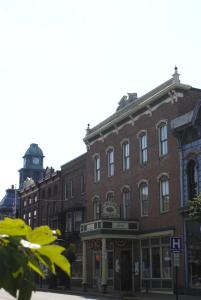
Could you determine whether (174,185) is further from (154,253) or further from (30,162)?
(30,162)

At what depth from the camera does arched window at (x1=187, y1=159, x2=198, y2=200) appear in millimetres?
29875

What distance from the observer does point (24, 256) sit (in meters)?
1.65

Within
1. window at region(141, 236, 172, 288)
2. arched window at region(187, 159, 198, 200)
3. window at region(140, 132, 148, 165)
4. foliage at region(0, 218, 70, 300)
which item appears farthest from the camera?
window at region(140, 132, 148, 165)

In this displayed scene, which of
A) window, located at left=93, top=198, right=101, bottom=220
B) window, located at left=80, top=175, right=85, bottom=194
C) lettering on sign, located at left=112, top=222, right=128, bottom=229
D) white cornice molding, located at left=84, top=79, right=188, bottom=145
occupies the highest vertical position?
white cornice molding, located at left=84, top=79, right=188, bottom=145

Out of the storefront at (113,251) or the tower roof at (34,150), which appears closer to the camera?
the storefront at (113,251)

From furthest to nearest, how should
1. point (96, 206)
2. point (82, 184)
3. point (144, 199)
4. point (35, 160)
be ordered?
point (35, 160), point (82, 184), point (96, 206), point (144, 199)

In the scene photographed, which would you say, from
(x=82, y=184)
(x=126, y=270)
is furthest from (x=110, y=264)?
(x=82, y=184)

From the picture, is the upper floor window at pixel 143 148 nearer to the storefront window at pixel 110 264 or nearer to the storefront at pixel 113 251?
the storefront at pixel 113 251

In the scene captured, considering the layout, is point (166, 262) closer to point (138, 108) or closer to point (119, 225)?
point (119, 225)

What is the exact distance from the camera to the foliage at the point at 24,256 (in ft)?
5.23

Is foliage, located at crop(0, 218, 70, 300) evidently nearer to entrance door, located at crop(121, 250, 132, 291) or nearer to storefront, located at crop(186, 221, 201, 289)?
storefront, located at crop(186, 221, 201, 289)

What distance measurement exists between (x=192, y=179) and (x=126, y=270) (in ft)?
32.2

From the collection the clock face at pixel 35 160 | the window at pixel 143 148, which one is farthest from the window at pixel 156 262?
the clock face at pixel 35 160

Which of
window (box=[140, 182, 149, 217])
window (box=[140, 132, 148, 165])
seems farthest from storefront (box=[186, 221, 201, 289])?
window (box=[140, 132, 148, 165])
